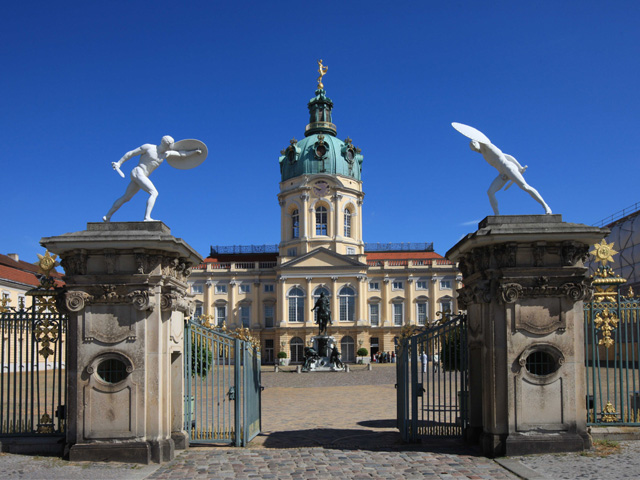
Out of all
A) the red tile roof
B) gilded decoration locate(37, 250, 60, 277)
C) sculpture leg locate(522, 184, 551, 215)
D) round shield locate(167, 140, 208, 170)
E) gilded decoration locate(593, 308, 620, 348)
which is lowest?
gilded decoration locate(593, 308, 620, 348)

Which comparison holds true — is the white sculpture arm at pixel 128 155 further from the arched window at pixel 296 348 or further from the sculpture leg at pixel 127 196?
the arched window at pixel 296 348

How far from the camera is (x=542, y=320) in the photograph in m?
10.1

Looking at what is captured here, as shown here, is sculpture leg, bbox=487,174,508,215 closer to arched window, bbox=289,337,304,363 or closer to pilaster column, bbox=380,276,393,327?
arched window, bbox=289,337,304,363

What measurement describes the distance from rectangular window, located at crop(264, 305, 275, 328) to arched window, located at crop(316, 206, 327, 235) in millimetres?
9084

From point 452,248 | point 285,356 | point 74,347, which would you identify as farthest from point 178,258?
point 285,356

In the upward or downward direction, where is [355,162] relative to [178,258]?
upward

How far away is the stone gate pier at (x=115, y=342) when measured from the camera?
9.90m

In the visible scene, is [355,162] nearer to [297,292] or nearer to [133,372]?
[297,292]

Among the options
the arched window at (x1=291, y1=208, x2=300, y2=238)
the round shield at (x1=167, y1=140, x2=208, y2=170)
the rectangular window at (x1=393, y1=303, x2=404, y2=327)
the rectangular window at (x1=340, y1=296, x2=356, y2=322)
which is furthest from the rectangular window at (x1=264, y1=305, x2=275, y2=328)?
the round shield at (x1=167, y1=140, x2=208, y2=170)

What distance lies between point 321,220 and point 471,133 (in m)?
58.5

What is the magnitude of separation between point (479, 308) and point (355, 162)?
6071cm

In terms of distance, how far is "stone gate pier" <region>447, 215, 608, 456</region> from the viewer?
9.96 meters

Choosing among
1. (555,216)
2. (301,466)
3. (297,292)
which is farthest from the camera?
(297,292)

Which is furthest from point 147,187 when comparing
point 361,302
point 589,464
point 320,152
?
point 320,152
